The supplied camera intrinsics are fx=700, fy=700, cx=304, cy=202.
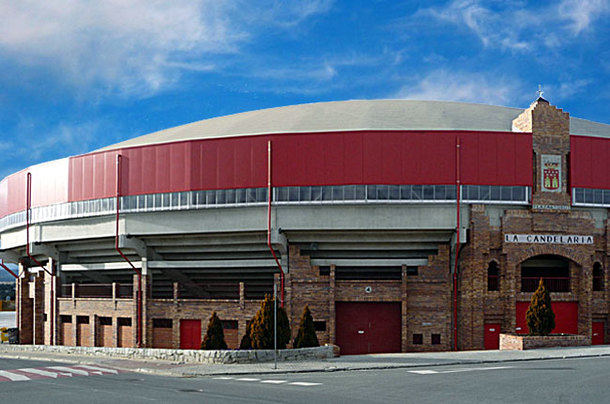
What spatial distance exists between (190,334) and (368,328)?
34.4 ft

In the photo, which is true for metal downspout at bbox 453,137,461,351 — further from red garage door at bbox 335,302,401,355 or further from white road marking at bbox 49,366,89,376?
white road marking at bbox 49,366,89,376

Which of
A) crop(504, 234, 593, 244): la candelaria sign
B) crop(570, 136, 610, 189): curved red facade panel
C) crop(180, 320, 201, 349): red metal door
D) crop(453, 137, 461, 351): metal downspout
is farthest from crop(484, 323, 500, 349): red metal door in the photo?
crop(180, 320, 201, 349): red metal door

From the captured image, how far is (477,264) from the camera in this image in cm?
3825

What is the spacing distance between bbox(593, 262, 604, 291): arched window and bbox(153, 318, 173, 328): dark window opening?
25067 mm

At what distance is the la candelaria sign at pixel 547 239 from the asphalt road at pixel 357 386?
10.8m

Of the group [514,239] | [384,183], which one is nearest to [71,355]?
[384,183]

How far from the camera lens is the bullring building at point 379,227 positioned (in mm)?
38219

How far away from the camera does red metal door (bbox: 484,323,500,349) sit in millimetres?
38188

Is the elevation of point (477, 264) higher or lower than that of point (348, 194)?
A: lower

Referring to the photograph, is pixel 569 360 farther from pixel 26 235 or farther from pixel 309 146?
pixel 26 235

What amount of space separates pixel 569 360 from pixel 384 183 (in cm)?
1325

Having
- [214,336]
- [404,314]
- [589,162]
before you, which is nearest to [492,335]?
[404,314]

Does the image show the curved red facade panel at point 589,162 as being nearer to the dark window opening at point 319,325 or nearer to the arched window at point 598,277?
the arched window at point 598,277

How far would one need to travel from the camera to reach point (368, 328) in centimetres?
3906
